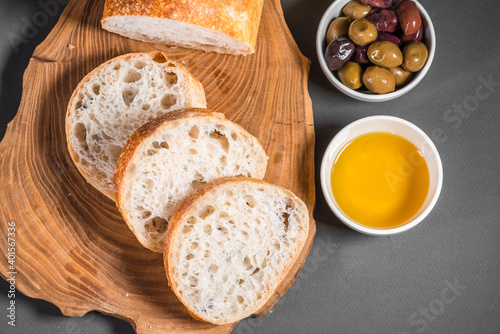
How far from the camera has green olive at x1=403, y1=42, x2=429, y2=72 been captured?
1986 millimetres

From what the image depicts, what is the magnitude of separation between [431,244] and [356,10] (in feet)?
4.10

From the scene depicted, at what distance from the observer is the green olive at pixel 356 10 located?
6.70ft

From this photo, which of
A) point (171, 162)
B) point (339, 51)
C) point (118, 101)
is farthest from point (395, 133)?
point (118, 101)

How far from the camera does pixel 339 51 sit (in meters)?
1.99

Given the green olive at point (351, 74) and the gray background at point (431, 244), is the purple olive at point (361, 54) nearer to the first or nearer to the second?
the green olive at point (351, 74)

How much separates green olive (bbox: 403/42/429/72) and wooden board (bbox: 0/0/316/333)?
478 millimetres

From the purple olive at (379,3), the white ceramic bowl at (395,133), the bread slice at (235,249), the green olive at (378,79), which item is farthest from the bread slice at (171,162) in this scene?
the purple olive at (379,3)

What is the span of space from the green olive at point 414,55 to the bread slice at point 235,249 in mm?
810

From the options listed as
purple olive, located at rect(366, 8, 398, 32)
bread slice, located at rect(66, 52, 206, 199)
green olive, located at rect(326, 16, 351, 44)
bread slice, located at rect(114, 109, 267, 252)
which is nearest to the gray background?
green olive, located at rect(326, 16, 351, 44)

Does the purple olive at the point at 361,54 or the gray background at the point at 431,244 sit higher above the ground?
the purple olive at the point at 361,54

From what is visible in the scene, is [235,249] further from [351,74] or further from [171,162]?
[351,74]

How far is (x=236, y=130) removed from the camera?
1910mm

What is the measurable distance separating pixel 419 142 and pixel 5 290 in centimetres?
227

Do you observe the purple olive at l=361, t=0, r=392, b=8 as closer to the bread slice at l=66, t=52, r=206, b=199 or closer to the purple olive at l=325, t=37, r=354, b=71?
the purple olive at l=325, t=37, r=354, b=71
